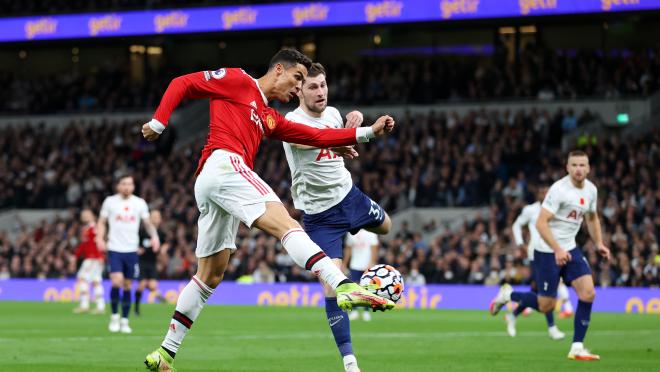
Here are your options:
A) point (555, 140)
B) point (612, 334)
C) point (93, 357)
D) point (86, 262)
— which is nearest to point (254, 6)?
point (555, 140)

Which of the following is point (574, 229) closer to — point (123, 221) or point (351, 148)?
point (351, 148)

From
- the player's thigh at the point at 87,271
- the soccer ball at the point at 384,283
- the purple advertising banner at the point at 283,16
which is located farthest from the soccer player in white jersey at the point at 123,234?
the purple advertising banner at the point at 283,16

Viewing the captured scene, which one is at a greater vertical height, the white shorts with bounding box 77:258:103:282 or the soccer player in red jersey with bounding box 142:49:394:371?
the soccer player in red jersey with bounding box 142:49:394:371

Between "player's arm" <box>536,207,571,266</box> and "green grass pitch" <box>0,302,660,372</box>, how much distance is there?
117cm

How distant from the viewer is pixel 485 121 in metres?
35.8

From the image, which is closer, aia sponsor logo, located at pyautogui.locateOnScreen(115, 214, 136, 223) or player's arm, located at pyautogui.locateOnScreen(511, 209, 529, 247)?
aia sponsor logo, located at pyautogui.locateOnScreen(115, 214, 136, 223)

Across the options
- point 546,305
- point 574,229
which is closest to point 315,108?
point 574,229

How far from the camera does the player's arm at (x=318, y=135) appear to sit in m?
9.51

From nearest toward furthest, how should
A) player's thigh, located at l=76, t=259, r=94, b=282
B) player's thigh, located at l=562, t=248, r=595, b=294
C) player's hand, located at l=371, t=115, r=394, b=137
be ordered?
player's hand, located at l=371, t=115, r=394, b=137 → player's thigh, located at l=562, t=248, r=595, b=294 → player's thigh, located at l=76, t=259, r=94, b=282

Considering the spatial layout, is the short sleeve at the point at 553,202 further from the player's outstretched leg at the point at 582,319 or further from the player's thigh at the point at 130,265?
the player's thigh at the point at 130,265

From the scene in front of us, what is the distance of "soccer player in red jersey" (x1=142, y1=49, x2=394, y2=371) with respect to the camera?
29.4 ft

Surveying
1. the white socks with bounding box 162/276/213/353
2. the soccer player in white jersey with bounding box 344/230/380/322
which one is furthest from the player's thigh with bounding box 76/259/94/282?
the white socks with bounding box 162/276/213/353

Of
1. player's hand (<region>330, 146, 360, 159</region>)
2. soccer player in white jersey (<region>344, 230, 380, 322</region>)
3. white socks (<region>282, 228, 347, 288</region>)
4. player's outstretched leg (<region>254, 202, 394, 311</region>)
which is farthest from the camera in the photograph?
soccer player in white jersey (<region>344, 230, 380, 322</region>)

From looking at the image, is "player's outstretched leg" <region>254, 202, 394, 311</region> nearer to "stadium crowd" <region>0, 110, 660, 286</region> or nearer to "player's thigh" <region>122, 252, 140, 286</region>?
"player's thigh" <region>122, 252, 140, 286</region>
